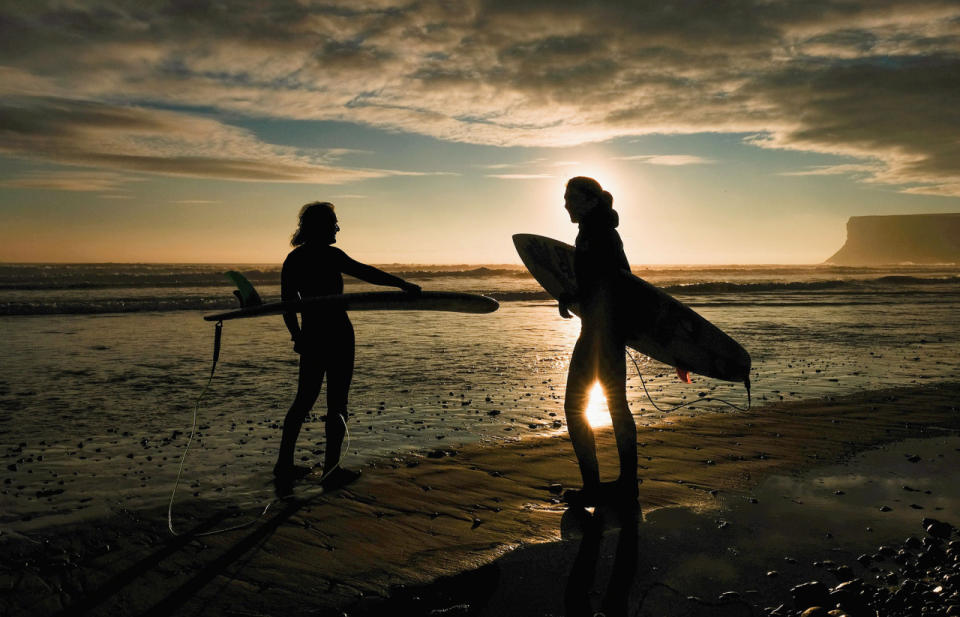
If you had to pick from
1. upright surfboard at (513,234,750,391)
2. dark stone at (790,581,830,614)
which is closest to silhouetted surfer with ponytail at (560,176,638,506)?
upright surfboard at (513,234,750,391)

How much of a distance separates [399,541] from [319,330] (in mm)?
1928

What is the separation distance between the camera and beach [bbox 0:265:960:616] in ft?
11.5

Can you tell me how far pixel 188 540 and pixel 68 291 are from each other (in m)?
33.9

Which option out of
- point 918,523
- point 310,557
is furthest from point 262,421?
point 918,523

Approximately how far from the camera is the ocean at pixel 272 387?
5.49 m

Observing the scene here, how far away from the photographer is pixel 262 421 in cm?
738

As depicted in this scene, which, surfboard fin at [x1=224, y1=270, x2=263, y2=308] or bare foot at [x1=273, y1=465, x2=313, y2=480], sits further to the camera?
surfboard fin at [x1=224, y1=270, x2=263, y2=308]

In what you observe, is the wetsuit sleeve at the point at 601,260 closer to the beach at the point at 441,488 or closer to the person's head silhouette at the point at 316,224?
the beach at the point at 441,488

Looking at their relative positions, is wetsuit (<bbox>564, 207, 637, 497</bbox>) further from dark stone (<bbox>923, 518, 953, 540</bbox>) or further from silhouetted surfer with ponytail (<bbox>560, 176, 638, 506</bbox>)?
dark stone (<bbox>923, 518, 953, 540</bbox>)

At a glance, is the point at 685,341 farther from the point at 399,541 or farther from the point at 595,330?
the point at 399,541

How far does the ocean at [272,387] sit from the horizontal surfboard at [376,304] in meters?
1.44

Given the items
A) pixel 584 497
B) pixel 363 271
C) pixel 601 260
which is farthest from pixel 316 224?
pixel 584 497

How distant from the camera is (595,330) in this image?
4.73m

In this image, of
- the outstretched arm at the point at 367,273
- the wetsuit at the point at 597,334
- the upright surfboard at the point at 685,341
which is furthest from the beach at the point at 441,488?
the outstretched arm at the point at 367,273
